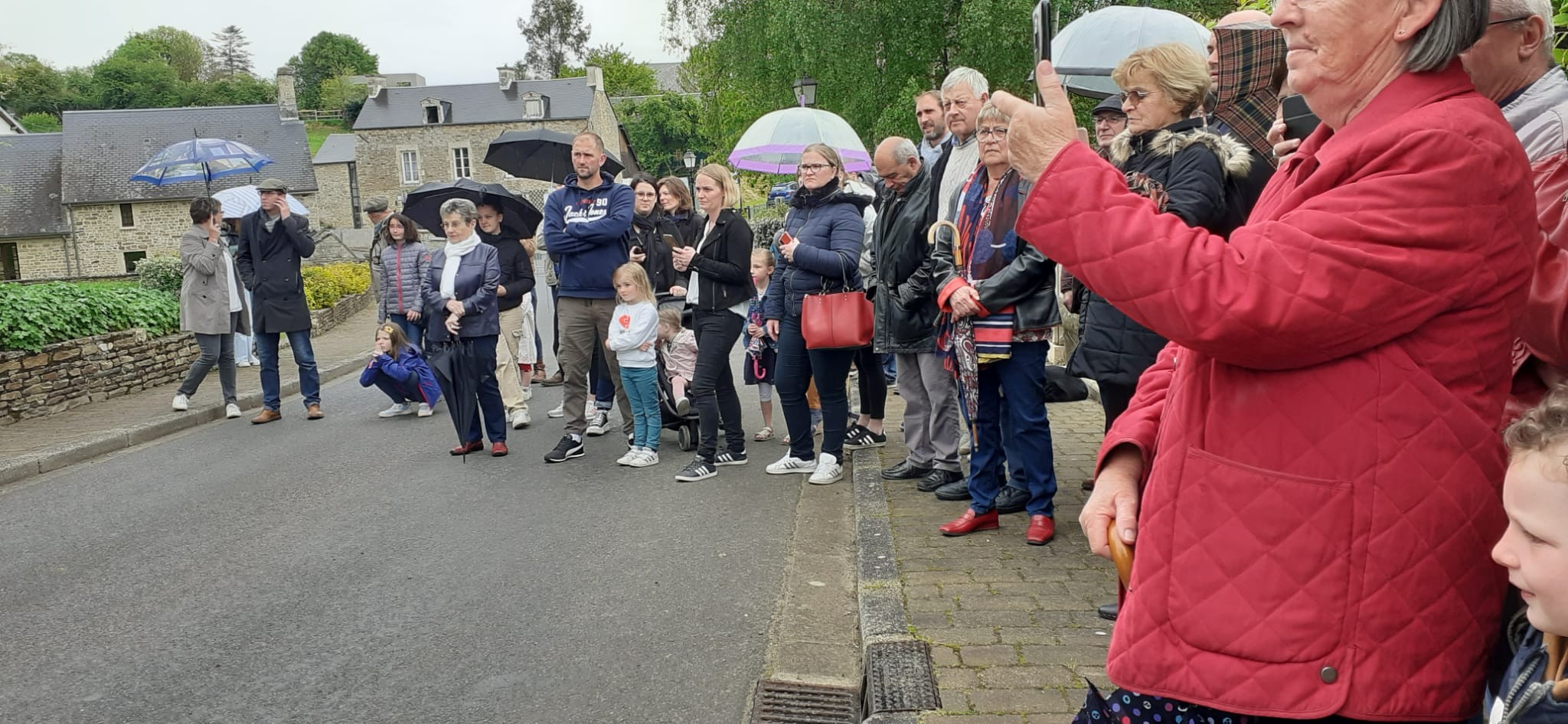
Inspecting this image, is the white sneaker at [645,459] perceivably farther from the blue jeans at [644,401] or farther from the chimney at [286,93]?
the chimney at [286,93]

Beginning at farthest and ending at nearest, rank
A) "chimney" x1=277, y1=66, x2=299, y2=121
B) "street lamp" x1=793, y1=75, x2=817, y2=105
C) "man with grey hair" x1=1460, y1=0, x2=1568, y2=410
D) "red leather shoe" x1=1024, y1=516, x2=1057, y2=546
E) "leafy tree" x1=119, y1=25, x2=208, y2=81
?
"leafy tree" x1=119, y1=25, x2=208, y2=81
"chimney" x1=277, y1=66, x2=299, y2=121
"street lamp" x1=793, y1=75, x2=817, y2=105
"red leather shoe" x1=1024, y1=516, x2=1057, y2=546
"man with grey hair" x1=1460, y1=0, x2=1568, y2=410

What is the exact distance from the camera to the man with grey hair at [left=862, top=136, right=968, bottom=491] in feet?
20.6

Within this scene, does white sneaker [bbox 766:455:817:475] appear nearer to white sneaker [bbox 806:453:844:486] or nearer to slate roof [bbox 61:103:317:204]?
white sneaker [bbox 806:453:844:486]

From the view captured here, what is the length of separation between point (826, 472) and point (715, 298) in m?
1.40

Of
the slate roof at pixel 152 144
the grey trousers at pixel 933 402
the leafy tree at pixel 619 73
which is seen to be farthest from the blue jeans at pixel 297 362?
the leafy tree at pixel 619 73

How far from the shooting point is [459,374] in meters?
8.39

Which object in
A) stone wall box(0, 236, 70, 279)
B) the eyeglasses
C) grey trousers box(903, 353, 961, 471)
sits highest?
the eyeglasses

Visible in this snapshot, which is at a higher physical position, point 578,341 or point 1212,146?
point 1212,146

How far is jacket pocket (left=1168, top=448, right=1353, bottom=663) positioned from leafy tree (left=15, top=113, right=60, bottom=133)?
115 metres

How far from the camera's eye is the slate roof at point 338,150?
232 feet

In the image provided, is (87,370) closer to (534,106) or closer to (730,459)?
(730,459)

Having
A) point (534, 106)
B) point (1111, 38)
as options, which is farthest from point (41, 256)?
point (1111, 38)

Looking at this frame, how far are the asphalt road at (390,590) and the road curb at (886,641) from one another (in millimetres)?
446

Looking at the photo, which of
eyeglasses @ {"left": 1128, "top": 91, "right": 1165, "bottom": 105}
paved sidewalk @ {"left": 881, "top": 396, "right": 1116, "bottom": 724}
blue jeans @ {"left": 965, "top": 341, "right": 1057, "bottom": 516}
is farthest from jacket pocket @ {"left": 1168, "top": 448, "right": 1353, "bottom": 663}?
blue jeans @ {"left": 965, "top": 341, "right": 1057, "bottom": 516}
